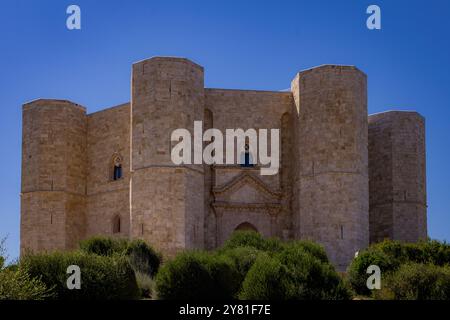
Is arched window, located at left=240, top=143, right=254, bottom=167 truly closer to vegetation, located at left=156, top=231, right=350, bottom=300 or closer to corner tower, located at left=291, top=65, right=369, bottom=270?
corner tower, located at left=291, top=65, right=369, bottom=270

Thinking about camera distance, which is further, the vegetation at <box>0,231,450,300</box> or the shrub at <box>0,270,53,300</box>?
the vegetation at <box>0,231,450,300</box>

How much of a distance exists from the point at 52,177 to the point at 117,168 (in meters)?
2.48

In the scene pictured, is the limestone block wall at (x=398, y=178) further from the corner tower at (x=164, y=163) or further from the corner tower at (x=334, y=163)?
the corner tower at (x=164, y=163)

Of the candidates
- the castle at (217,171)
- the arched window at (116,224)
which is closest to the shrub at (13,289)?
the castle at (217,171)

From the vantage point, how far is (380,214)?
112 ft

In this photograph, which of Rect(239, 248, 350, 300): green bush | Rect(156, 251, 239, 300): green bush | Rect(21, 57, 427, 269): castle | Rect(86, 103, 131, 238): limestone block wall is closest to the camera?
Rect(239, 248, 350, 300): green bush

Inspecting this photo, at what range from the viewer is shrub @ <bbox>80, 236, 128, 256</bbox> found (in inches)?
1042

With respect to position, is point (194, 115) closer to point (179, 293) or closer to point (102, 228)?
point (102, 228)

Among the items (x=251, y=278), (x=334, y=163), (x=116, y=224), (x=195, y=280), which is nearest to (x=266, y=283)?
(x=251, y=278)

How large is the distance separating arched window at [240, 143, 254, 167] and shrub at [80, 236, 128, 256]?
6.39 metres

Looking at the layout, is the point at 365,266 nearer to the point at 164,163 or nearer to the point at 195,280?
the point at 195,280

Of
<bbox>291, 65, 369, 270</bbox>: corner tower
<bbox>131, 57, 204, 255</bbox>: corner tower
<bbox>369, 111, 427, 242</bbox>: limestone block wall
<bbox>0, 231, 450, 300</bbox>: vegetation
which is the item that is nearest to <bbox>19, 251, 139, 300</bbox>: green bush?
<bbox>0, 231, 450, 300</bbox>: vegetation
